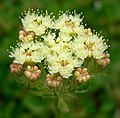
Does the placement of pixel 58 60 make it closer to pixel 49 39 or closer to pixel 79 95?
pixel 49 39

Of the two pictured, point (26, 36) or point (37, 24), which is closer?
point (26, 36)

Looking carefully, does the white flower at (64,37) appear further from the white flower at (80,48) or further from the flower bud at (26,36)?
the flower bud at (26,36)

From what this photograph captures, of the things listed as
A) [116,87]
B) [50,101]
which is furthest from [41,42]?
[116,87]

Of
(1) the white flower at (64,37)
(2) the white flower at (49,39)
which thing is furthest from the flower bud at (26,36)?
(1) the white flower at (64,37)

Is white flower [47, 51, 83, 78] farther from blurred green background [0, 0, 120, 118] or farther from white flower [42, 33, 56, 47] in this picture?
blurred green background [0, 0, 120, 118]

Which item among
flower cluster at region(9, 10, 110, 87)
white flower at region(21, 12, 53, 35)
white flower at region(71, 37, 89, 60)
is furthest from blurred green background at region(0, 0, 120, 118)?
white flower at region(71, 37, 89, 60)

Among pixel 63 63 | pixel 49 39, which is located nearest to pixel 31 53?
pixel 49 39

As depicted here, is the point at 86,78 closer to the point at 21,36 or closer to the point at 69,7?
the point at 21,36

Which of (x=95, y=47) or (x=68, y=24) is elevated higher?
(x=68, y=24)
